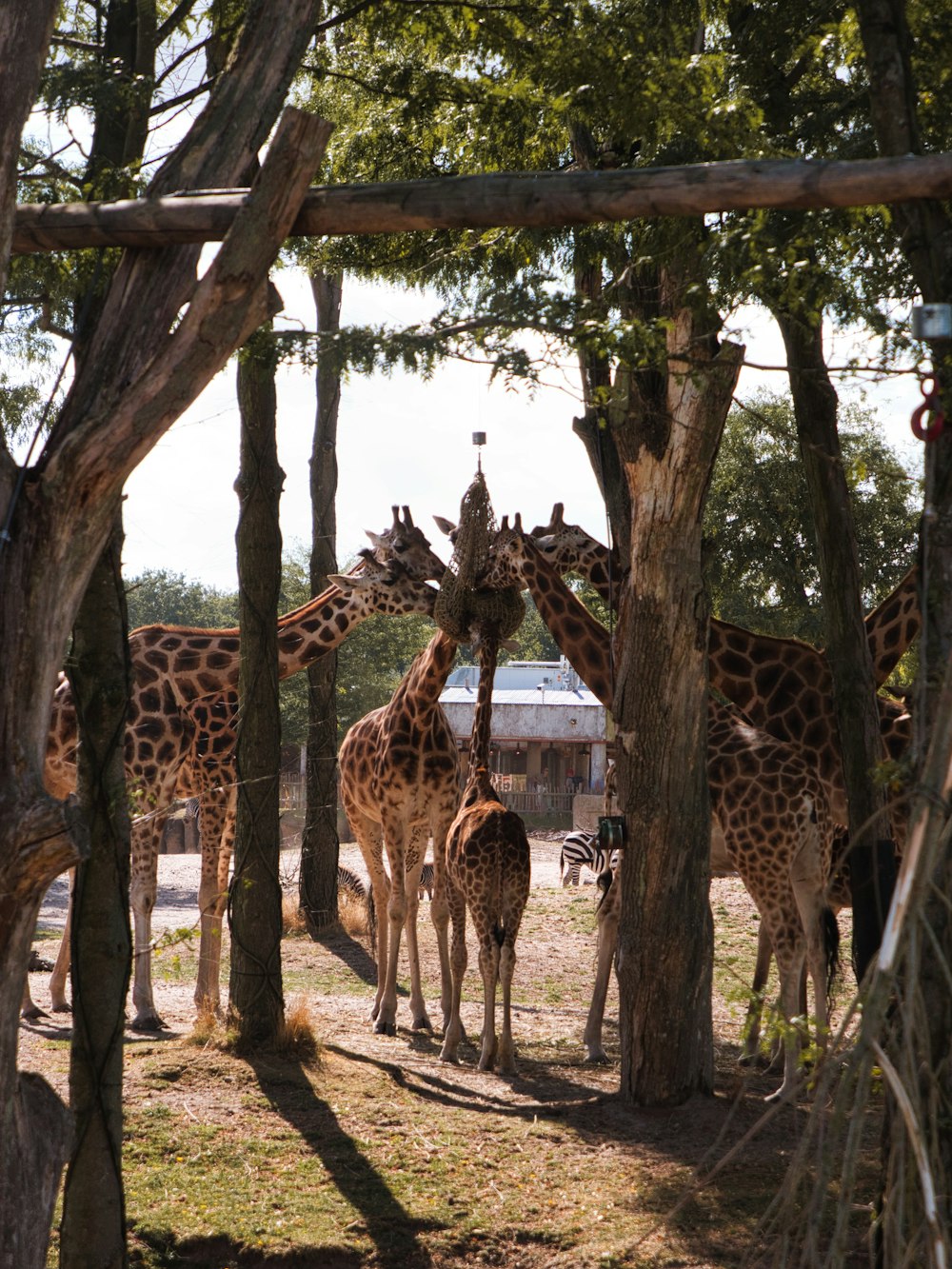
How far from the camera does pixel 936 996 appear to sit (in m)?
3.66

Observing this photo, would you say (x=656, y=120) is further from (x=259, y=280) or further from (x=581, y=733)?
(x=581, y=733)

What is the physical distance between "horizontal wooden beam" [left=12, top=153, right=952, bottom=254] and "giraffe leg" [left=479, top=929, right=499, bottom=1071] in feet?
17.6

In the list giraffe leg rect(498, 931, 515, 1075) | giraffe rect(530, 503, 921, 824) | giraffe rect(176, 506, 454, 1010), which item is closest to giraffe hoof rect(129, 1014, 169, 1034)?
giraffe rect(176, 506, 454, 1010)

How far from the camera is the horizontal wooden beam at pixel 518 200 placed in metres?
3.42

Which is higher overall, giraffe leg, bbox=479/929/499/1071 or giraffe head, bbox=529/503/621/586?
giraffe head, bbox=529/503/621/586

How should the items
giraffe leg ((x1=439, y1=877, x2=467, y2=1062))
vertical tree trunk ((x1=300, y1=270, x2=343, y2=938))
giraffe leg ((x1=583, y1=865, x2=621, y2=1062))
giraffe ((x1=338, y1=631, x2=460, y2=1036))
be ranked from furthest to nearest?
vertical tree trunk ((x1=300, y1=270, x2=343, y2=938)), giraffe ((x1=338, y1=631, x2=460, y2=1036)), giraffe leg ((x1=583, y1=865, x2=621, y2=1062)), giraffe leg ((x1=439, y1=877, x2=467, y2=1062))

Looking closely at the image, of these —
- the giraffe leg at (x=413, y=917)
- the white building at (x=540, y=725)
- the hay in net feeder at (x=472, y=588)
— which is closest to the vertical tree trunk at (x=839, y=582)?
the hay in net feeder at (x=472, y=588)

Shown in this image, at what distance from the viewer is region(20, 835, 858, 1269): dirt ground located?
17.5ft

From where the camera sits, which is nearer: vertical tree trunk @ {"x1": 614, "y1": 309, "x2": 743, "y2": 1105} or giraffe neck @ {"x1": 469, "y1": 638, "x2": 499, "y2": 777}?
vertical tree trunk @ {"x1": 614, "y1": 309, "x2": 743, "y2": 1105}

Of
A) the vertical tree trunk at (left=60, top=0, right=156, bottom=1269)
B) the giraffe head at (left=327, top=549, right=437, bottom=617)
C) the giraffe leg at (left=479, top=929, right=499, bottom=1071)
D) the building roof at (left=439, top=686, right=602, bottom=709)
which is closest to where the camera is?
the vertical tree trunk at (left=60, top=0, right=156, bottom=1269)

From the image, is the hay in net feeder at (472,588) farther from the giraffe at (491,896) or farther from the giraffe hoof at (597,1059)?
the giraffe hoof at (597,1059)

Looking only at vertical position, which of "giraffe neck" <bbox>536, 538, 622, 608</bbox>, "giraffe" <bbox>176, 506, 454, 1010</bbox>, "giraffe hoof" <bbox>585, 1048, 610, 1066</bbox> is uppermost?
"giraffe neck" <bbox>536, 538, 622, 608</bbox>

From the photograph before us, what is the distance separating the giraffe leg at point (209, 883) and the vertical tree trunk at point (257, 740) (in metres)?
1.13

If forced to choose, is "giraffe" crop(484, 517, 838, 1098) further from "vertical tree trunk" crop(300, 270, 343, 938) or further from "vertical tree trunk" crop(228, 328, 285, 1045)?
"vertical tree trunk" crop(300, 270, 343, 938)
